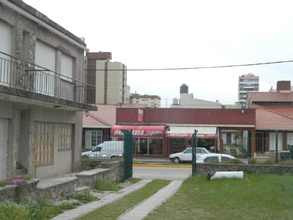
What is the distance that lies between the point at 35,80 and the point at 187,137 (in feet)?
83.0

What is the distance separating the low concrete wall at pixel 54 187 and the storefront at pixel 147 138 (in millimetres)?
22681

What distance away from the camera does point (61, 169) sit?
806 inches

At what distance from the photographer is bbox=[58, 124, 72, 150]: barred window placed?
2048cm

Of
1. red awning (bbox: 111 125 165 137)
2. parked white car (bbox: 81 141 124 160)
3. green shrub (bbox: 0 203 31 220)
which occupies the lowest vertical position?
green shrub (bbox: 0 203 31 220)

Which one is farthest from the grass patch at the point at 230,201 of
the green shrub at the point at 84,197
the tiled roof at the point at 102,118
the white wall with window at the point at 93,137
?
the tiled roof at the point at 102,118

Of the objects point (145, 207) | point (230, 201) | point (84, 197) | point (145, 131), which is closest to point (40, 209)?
point (145, 207)

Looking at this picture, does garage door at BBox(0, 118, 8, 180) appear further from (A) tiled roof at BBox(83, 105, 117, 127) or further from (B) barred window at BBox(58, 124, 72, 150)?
(A) tiled roof at BBox(83, 105, 117, 127)

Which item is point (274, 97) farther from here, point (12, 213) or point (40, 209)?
point (12, 213)

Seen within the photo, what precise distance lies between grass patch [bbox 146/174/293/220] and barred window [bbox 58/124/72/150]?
6.65m

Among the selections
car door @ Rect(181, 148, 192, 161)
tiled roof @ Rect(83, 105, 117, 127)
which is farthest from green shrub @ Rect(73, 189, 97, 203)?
tiled roof @ Rect(83, 105, 117, 127)

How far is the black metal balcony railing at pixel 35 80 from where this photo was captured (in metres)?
14.9

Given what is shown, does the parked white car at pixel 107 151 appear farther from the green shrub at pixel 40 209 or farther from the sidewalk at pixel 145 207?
the green shrub at pixel 40 209

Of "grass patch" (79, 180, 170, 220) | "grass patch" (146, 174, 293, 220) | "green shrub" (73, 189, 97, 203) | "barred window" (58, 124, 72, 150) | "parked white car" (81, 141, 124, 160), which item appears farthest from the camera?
"parked white car" (81, 141, 124, 160)

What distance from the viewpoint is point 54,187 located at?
12.3 metres
